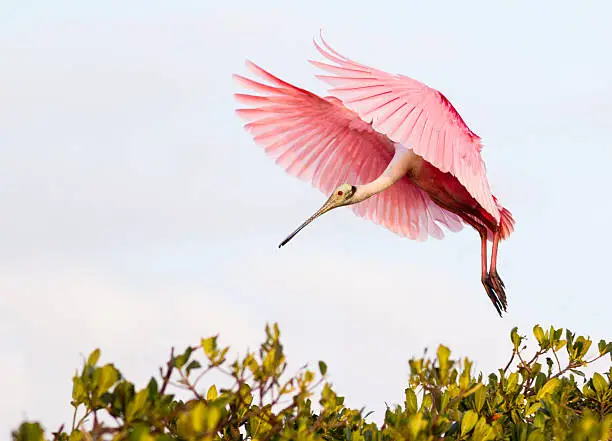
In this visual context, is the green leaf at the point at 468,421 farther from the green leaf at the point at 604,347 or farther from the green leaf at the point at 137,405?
the green leaf at the point at 604,347

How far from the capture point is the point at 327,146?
11.4 metres

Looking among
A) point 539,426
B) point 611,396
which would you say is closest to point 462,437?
point 539,426

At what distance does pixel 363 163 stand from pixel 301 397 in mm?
7422

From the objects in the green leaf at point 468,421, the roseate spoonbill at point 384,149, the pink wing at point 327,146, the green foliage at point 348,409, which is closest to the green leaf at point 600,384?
the green foliage at point 348,409

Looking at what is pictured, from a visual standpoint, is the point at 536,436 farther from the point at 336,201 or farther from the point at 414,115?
the point at 336,201

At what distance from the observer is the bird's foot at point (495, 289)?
34.2 ft

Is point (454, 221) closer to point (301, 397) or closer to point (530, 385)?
point (530, 385)

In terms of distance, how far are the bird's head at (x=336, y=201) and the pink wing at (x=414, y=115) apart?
1.16 metres

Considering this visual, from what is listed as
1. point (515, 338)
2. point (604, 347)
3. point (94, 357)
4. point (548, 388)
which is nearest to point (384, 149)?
point (604, 347)

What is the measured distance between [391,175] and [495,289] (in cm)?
151

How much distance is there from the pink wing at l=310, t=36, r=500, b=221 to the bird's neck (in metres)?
0.84

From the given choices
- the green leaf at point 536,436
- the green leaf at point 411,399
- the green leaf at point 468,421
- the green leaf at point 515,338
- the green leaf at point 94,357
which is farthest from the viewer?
the green leaf at point 515,338

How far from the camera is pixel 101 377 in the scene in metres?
3.73

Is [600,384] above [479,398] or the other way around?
above
